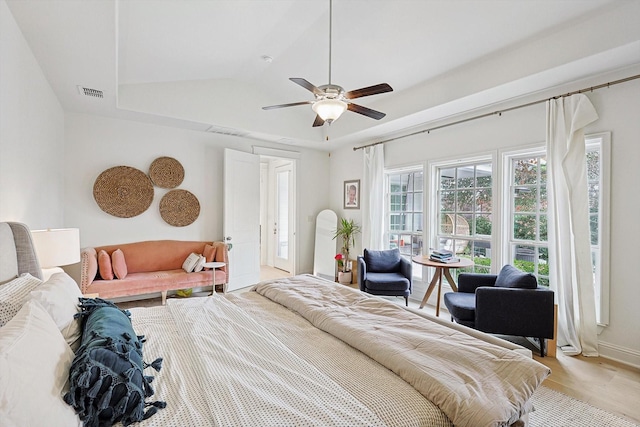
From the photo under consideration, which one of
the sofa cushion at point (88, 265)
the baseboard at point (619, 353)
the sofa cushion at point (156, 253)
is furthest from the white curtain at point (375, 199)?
the sofa cushion at point (88, 265)

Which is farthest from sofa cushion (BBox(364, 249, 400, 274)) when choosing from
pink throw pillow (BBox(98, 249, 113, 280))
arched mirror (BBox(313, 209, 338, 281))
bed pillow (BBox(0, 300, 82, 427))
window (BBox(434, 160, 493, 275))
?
bed pillow (BBox(0, 300, 82, 427))

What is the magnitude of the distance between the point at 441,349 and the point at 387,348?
0.82 feet

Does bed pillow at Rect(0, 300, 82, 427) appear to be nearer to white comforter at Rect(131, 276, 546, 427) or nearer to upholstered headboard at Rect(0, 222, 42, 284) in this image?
white comforter at Rect(131, 276, 546, 427)

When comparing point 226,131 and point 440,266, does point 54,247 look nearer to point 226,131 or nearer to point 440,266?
point 226,131

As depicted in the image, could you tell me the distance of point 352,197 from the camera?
559 centimetres

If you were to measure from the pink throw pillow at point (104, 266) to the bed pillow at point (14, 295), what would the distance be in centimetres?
242

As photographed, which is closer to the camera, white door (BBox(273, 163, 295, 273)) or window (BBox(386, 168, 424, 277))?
window (BBox(386, 168, 424, 277))

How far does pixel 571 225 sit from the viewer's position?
9.47 feet

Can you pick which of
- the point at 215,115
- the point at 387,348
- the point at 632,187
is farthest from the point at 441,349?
the point at 215,115

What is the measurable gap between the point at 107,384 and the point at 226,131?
4.21 meters

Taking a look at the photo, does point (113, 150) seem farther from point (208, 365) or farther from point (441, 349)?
point (441, 349)

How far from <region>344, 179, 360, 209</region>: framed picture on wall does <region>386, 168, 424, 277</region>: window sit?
0.60 m

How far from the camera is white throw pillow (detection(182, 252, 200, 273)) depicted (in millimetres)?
4205

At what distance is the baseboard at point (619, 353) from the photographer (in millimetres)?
2607
